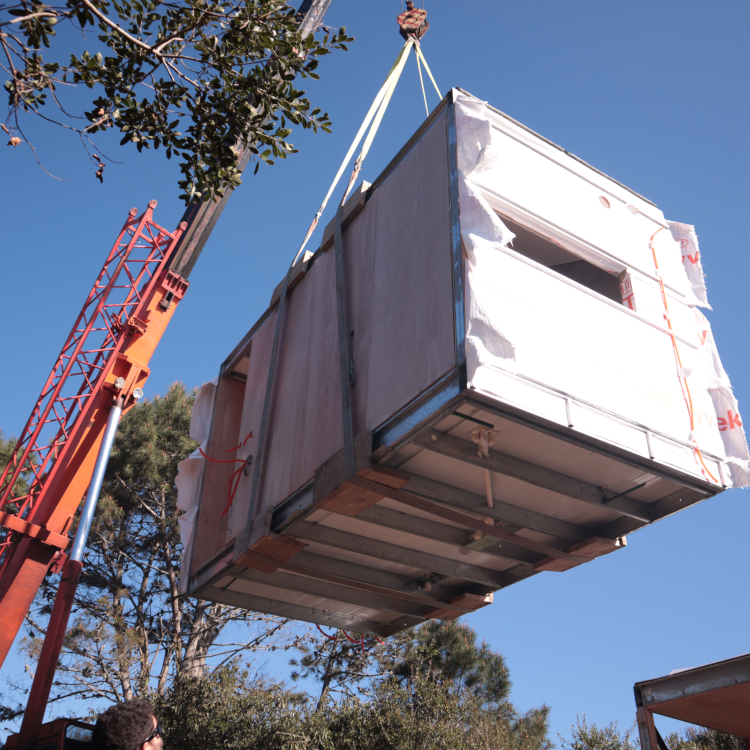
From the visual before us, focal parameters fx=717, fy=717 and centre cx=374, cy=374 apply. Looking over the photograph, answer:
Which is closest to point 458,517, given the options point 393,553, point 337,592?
point 393,553

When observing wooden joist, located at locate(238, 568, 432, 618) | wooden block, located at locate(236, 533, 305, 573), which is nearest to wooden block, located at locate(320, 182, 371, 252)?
wooden block, located at locate(236, 533, 305, 573)

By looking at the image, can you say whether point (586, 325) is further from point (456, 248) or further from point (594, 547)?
point (594, 547)

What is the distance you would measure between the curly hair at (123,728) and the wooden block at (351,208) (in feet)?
17.3

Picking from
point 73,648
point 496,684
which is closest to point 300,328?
point 73,648

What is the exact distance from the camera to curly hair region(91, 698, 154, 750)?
2.71 metres

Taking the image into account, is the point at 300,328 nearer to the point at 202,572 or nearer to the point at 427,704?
the point at 202,572

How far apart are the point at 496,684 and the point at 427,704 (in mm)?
8333

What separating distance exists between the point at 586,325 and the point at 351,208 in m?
2.79

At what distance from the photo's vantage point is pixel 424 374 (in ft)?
17.0

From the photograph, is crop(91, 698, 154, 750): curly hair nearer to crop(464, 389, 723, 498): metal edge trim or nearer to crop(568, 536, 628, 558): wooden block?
crop(464, 389, 723, 498): metal edge trim

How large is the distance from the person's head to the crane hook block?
10318 millimetres

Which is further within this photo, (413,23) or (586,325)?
(413,23)

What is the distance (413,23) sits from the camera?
10820 millimetres

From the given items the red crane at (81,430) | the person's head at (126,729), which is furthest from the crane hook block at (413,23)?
the person's head at (126,729)
